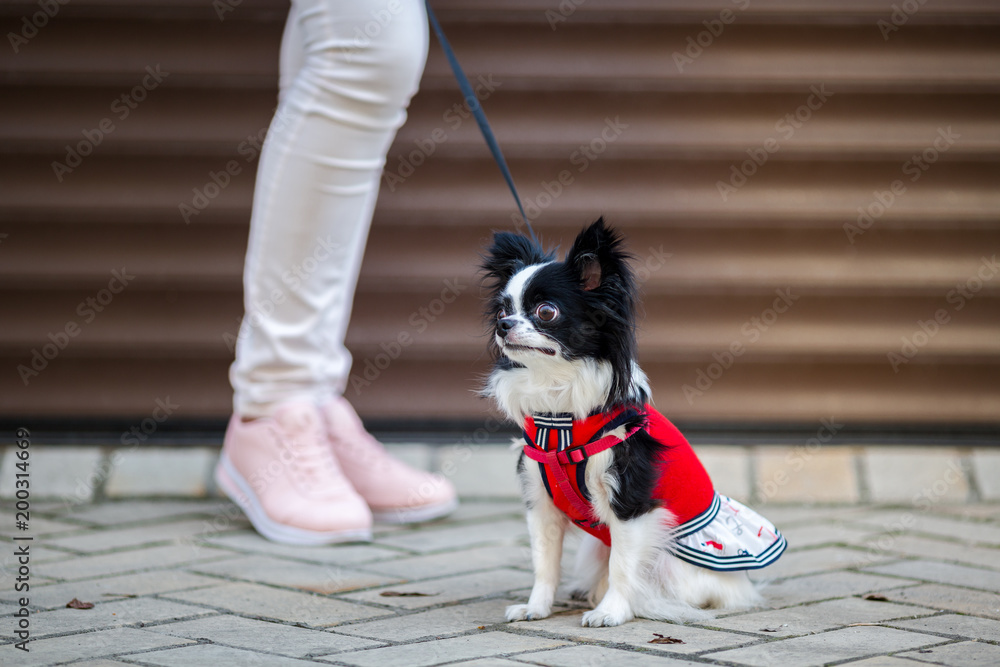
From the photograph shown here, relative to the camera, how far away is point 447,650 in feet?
5.90

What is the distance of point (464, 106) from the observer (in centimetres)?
363

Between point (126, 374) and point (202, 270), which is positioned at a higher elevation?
point (202, 270)

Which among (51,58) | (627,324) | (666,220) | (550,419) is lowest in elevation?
(550,419)

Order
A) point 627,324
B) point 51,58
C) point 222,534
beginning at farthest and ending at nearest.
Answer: point 51,58
point 222,534
point 627,324

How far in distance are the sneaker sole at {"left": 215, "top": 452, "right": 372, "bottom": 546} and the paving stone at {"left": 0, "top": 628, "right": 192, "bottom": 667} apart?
79cm

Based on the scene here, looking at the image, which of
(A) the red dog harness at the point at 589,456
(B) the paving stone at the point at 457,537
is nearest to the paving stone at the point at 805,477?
(B) the paving stone at the point at 457,537

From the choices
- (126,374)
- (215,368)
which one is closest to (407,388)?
(215,368)

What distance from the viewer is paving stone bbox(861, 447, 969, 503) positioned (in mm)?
3320

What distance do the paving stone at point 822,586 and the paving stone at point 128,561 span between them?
1.37 metres

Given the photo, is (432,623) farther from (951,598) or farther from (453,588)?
(951,598)

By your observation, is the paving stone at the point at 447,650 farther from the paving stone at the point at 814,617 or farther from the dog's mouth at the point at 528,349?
the dog's mouth at the point at 528,349

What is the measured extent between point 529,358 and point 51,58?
252cm

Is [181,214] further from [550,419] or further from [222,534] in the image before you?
[550,419]

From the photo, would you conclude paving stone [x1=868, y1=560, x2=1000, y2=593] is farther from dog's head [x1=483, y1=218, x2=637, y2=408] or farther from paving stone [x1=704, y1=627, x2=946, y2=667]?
dog's head [x1=483, y1=218, x2=637, y2=408]
